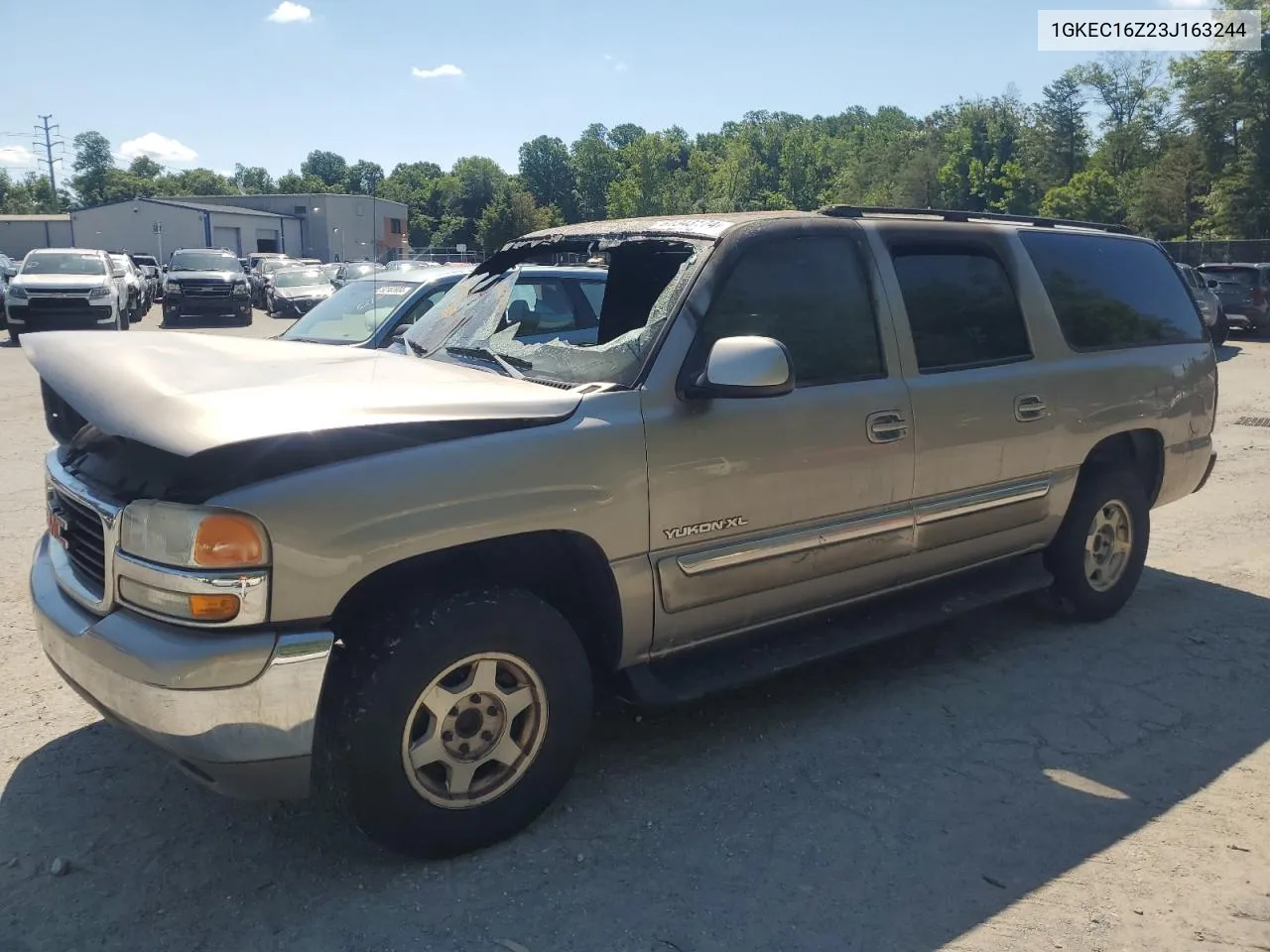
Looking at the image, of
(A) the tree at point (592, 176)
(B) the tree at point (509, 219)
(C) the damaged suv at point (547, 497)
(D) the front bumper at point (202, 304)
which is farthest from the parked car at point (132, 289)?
(A) the tree at point (592, 176)

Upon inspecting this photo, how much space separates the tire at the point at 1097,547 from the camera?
16.4 ft

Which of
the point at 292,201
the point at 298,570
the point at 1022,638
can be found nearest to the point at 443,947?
the point at 298,570

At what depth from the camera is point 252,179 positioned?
148625mm

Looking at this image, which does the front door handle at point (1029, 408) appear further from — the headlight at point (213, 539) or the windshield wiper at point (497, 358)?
the headlight at point (213, 539)

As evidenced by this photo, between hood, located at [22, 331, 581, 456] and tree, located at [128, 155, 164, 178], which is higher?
tree, located at [128, 155, 164, 178]

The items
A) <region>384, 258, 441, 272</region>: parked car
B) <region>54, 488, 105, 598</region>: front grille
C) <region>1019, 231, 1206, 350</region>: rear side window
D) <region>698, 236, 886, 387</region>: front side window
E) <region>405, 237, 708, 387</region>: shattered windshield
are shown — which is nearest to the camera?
<region>54, 488, 105, 598</region>: front grille

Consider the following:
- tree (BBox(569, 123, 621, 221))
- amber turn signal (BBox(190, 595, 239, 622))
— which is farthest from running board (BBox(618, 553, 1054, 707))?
tree (BBox(569, 123, 621, 221))

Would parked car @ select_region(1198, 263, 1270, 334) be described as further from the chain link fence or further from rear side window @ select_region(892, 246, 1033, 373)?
rear side window @ select_region(892, 246, 1033, 373)

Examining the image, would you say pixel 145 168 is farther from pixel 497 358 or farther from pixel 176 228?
pixel 497 358

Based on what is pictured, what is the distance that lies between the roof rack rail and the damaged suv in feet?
0.23

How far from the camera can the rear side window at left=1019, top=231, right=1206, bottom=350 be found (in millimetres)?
4902

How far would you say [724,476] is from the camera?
3.48 meters

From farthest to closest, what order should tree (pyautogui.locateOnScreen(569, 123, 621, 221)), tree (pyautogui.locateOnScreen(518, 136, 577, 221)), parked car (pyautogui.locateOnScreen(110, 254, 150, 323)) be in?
tree (pyautogui.locateOnScreen(518, 136, 577, 221)), tree (pyautogui.locateOnScreen(569, 123, 621, 221)), parked car (pyautogui.locateOnScreen(110, 254, 150, 323))

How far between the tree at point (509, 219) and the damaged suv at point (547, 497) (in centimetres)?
6613
